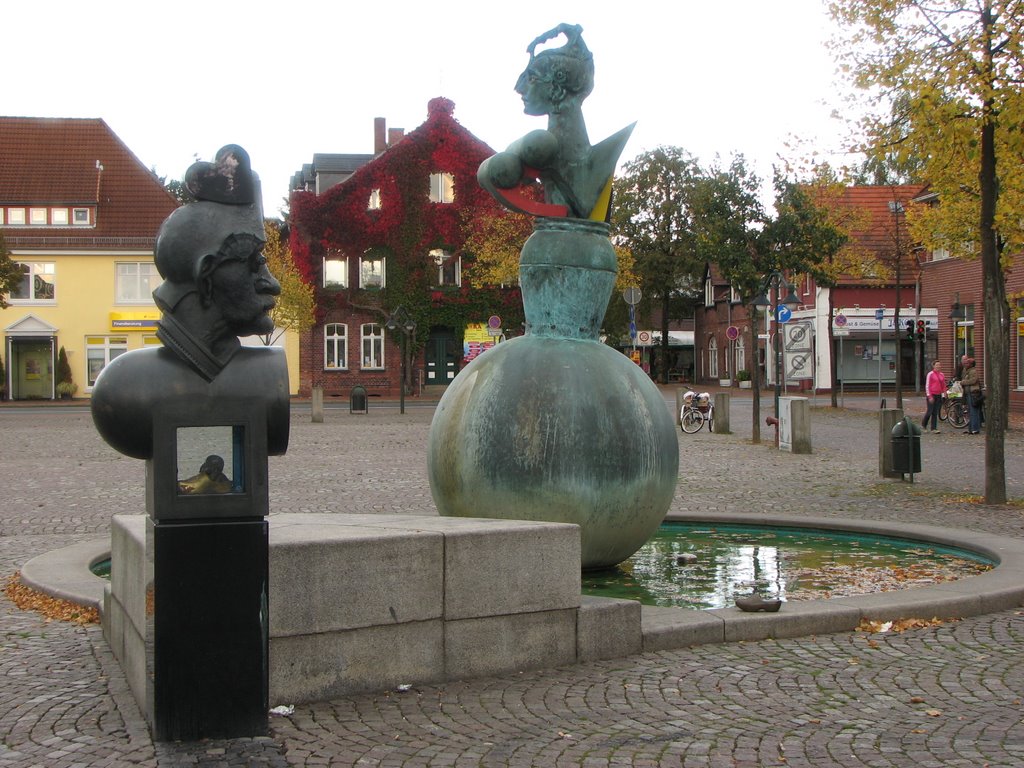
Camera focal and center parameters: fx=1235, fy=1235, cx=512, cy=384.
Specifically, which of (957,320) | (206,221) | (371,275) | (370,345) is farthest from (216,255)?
(371,275)

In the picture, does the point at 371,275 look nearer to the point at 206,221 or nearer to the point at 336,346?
the point at 336,346

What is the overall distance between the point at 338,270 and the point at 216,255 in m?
51.3

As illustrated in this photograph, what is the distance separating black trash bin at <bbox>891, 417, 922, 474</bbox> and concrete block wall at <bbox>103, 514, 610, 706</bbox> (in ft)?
34.4

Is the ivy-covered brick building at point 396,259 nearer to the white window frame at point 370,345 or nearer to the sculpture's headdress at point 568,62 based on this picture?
the white window frame at point 370,345

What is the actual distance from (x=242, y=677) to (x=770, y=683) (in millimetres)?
2537

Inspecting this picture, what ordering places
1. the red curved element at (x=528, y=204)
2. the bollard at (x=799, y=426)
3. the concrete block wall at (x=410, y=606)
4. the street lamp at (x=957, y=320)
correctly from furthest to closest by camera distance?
the street lamp at (x=957, y=320) → the bollard at (x=799, y=426) → the red curved element at (x=528, y=204) → the concrete block wall at (x=410, y=606)

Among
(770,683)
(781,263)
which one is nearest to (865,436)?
(781,263)

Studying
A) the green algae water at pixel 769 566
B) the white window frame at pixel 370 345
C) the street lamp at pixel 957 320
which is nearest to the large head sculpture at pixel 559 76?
the green algae water at pixel 769 566

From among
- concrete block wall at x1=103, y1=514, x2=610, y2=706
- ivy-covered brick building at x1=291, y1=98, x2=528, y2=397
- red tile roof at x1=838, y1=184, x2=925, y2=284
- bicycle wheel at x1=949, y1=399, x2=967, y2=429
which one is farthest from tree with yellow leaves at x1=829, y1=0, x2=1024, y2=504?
ivy-covered brick building at x1=291, y1=98, x2=528, y2=397

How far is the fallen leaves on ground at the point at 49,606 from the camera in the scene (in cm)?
764

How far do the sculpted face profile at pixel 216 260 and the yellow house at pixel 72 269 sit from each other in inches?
1920

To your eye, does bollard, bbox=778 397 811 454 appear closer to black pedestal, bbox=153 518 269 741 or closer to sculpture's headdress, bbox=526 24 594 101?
sculpture's headdress, bbox=526 24 594 101

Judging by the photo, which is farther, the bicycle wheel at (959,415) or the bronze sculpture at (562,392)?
the bicycle wheel at (959,415)

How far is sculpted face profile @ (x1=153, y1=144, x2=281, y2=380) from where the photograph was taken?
505 cm
